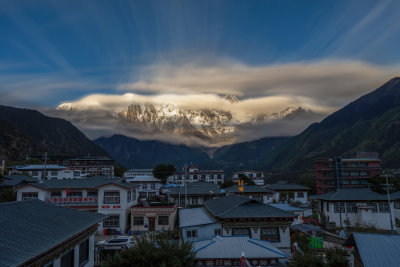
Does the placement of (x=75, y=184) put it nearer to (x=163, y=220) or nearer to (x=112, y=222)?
(x=112, y=222)

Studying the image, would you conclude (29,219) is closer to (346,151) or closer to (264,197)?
(264,197)

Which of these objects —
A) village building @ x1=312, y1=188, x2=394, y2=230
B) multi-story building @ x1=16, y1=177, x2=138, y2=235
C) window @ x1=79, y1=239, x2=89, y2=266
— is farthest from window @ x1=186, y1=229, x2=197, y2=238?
village building @ x1=312, y1=188, x2=394, y2=230

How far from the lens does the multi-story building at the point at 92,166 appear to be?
131 meters

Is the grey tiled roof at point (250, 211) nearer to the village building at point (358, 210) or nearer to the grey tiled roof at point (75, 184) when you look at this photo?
the grey tiled roof at point (75, 184)

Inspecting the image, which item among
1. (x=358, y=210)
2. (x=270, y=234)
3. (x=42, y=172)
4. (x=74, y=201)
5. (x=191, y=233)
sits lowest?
(x=358, y=210)

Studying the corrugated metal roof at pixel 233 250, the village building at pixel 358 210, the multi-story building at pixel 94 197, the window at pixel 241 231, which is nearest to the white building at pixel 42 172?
the multi-story building at pixel 94 197

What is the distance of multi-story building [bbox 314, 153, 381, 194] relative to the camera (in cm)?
8606

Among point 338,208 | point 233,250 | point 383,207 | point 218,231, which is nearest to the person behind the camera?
point 233,250

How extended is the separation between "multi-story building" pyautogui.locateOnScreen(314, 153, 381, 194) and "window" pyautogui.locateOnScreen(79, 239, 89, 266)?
3181 inches

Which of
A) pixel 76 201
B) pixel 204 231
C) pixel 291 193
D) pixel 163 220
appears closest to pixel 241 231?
pixel 204 231

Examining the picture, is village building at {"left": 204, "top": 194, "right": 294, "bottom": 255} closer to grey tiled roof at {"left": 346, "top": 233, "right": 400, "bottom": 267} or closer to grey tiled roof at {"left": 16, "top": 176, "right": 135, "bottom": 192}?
grey tiled roof at {"left": 346, "top": 233, "right": 400, "bottom": 267}

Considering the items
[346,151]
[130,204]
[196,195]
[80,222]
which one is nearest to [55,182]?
[130,204]

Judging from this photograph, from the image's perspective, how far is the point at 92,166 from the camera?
13350 cm

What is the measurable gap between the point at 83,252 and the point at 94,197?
2369cm
